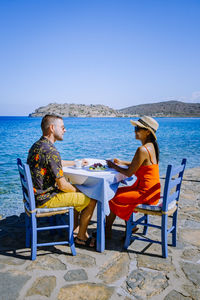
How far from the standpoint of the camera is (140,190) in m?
3.46

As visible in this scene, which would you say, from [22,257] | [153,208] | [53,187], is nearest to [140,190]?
[153,208]

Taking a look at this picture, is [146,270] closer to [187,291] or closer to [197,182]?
[187,291]

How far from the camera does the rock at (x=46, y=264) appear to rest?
3.01m

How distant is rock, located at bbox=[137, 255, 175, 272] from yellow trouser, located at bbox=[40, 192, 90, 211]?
1.00 meters

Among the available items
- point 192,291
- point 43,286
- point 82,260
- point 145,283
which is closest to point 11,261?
point 43,286

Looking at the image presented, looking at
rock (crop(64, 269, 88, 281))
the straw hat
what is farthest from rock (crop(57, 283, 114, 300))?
the straw hat

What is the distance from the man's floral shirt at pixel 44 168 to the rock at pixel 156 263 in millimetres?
1385

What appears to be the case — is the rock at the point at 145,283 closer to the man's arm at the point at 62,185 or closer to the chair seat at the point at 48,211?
the chair seat at the point at 48,211

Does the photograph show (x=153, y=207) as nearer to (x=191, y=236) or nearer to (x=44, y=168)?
(x=191, y=236)

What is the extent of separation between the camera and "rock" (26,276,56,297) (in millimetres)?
2541

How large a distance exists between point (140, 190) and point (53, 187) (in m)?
1.16

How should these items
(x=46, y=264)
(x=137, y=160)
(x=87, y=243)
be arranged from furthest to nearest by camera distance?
(x=87, y=243), (x=137, y=160), (x=46, y=264)

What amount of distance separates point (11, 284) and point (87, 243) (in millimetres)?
1196

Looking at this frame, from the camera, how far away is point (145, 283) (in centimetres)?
273
